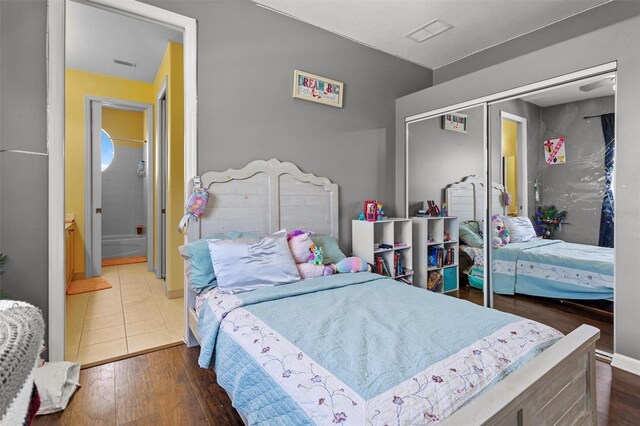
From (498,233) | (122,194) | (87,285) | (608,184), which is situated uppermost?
(122,194)

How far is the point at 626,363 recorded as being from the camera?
2.13 metres

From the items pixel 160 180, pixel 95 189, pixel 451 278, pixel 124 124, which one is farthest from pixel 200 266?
pixel 124 124

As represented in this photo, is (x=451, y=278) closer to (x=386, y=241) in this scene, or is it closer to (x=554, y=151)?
(x=386, y=241)

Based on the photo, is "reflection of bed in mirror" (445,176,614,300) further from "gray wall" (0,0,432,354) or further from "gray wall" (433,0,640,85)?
"gray wall" (433,0,640,85)

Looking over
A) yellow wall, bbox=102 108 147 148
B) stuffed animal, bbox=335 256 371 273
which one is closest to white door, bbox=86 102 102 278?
yellow wall, bbox=102 108 147 148

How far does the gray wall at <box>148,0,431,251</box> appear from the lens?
8.42 ft

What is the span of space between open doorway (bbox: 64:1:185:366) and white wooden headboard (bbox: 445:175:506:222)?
276cm

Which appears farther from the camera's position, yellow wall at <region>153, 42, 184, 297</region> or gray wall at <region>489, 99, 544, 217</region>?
yellow wall at <region>153, 42, 184, 297</region>

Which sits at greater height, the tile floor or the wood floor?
the tile floor

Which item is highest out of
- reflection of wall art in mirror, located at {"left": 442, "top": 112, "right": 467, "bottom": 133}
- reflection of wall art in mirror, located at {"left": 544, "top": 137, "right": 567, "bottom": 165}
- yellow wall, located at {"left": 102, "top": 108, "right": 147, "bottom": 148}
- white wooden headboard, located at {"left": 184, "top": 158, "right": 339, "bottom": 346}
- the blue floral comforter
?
yellow wall, located at {"left": 102, "top": 108, "right": 147, "bottom": 148}

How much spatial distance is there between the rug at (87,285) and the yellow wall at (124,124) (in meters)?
2.84

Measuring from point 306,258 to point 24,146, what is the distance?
1.91 meters

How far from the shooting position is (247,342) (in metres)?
1.44

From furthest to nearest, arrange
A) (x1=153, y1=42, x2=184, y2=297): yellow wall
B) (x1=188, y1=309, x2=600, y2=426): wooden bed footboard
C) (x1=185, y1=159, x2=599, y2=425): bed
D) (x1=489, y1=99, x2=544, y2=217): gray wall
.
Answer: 1. (x1=153, y1=42, x2=184, y2=297): yellow wall
2. (x1=489, y1=99, x2=544, y2=217): gray wall
3. (x1=185, y1=159, x2=599, y2=425): bed
4. (x1=188, y1=309, x2=600, y2=426): wooden bed footboard
